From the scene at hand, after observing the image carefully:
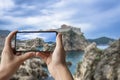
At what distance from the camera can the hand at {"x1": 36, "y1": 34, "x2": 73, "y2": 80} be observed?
304 cm

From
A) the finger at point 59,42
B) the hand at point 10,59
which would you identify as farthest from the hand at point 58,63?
the hand at point 10,59

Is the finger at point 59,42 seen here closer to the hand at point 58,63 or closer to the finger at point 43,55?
the hand at point 58,63

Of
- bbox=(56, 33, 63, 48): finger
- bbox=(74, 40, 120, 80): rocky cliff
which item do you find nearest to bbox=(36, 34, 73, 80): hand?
bbox=(56, 33, 63, 48): finger

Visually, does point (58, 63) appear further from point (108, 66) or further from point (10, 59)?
point (108, 66)

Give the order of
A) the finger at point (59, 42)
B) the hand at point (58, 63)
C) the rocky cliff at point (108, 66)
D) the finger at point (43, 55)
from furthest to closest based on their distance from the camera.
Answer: the rocky cliff at point (108, 66) → the finger at point (43, 55) → the finger at point (59, 42) → the hand at point (58, 63)

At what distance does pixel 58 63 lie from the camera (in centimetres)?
318

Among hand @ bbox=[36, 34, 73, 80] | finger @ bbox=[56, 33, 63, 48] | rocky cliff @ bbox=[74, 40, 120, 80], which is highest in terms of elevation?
finger @ bbox=[56, 33, 63, 48]

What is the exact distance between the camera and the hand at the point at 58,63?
3045 millimetres

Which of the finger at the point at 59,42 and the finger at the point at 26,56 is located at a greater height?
the finger at the point at 59,42

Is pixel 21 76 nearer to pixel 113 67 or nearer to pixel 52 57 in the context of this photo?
pixel 113 67

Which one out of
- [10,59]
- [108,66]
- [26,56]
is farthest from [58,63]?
[108,66]

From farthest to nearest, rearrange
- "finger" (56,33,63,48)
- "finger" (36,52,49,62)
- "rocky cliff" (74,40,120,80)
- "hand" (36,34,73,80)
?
1. "rocky cliff" (74,40,120,80)
2. "finger" (36,52,49,62)
3. "finger" (56,33,63,48)
4. "hand" (36,34,73,80)

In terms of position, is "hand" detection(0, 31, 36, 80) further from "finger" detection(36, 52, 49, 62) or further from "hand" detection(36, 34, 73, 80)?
"hand" detection(36, 34, 73, 80)

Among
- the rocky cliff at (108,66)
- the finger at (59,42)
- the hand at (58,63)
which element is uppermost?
the finger at (59,42)
